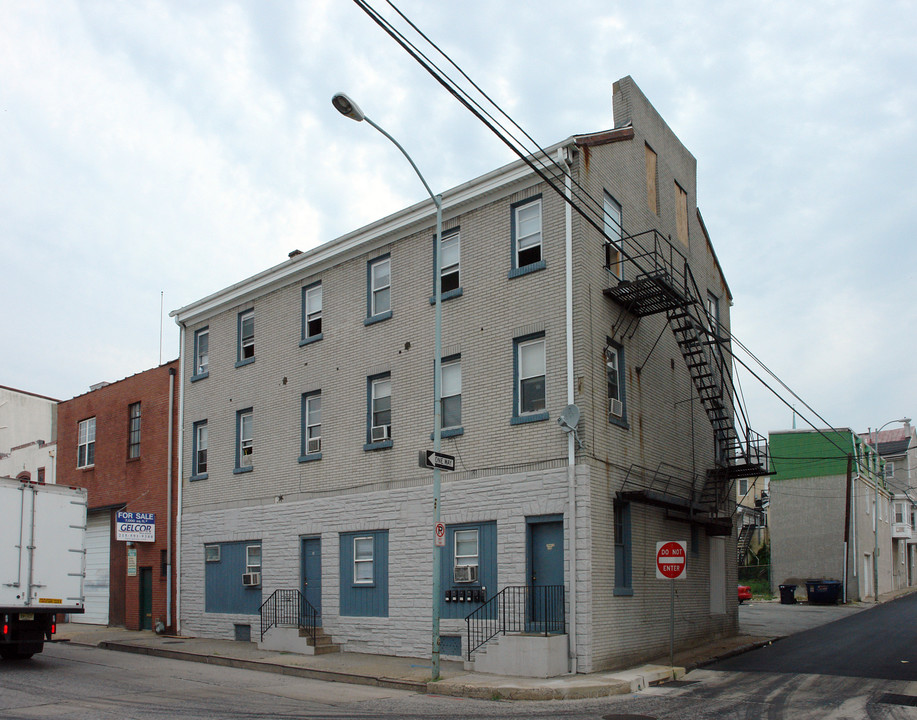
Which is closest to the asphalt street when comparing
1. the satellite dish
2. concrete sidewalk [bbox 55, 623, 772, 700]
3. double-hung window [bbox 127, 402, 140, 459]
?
concrete sidewalk [bbox 55, 623, 772, 700]

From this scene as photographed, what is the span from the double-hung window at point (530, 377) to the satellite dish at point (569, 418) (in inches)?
39.0

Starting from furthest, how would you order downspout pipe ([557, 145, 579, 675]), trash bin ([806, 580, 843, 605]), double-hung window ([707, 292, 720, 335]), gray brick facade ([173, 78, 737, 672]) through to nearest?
1. trash bin ([806, 580, 843, 605])
2. double-hung window ([707, 292, 720, 335])
3. gray brick facade ([173, 78, 737, 672])
4. downspout pipe ([557, 145, 579, 675])

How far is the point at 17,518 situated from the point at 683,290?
15.5 meters

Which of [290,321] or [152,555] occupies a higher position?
[290,321]

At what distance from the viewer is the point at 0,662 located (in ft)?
57.8

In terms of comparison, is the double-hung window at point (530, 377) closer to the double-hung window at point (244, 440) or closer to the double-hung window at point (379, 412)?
the double-hung window at point (379, 412)

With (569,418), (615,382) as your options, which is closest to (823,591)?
(615,382)

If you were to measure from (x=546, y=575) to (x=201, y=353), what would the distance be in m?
14.3

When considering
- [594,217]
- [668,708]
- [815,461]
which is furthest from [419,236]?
[815,461]

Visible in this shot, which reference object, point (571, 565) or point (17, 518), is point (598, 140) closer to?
point (571, 565)

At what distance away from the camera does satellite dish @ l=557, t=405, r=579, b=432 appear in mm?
16453

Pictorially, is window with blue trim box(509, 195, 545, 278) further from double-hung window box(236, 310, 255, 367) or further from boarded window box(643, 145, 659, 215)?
double-hung window box(236, 310, 255, 367)

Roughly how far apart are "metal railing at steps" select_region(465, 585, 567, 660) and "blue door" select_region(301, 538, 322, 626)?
5150 mm

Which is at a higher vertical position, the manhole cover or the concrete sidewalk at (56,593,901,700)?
the manhole cover
